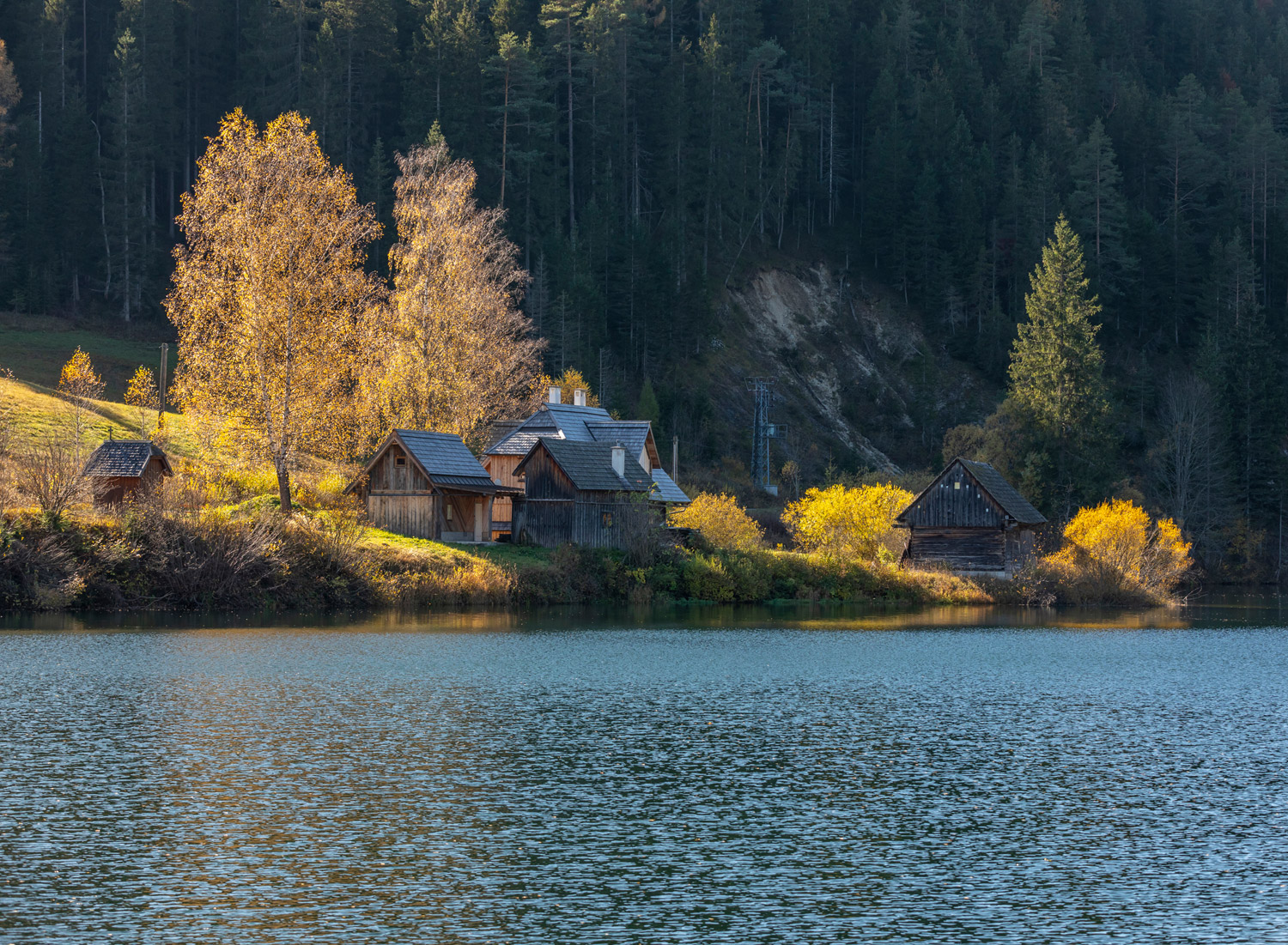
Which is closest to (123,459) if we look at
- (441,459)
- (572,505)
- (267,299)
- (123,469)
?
(123,469)

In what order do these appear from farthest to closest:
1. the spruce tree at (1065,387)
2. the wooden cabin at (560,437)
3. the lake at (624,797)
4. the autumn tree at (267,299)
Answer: the spruce tree at (1065,387)
the wooden cabin at (560,437)
the autumn tree at (267,299)
the lake at (624,797)

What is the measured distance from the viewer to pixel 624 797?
2172 cm

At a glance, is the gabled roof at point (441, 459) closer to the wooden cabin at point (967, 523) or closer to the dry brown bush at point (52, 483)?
the dry brown bush at point (52, 483)

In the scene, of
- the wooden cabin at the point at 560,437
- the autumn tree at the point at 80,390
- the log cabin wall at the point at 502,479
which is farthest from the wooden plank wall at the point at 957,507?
the autumn tree at the point at 80,390

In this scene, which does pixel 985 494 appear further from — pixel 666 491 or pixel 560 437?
pixel 560 437

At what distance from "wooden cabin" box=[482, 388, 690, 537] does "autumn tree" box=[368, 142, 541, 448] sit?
87.6 inches

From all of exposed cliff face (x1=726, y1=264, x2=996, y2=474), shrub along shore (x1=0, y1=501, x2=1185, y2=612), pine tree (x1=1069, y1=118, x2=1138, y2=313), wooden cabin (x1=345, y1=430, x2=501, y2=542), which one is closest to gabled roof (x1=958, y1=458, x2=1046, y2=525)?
shrub along shore (x1=0, y1=501, x2=1185, y2=612)

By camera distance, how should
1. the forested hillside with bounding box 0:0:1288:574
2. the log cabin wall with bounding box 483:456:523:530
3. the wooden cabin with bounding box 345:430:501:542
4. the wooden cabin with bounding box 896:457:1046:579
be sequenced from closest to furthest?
the wooden cabin with bounding box 345:430:501:542 < the log cabin wall with bounding box 483:456:523:530 < the wooden cabin with bounding box 896:457:1046:579 < the forested hillside with bounding box 0:0:1288:574

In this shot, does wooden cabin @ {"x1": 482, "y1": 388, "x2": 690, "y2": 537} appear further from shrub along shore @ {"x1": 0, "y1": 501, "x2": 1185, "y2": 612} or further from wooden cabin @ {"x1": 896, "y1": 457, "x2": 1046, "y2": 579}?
wooden cabin @ {"x1": 896, "y1": 457, "x2": 1046, "y2": 579}

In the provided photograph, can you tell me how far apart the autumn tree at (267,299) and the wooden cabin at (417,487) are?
11.1ft

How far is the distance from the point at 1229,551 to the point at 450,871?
293 ft

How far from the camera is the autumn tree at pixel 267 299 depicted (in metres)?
57.1

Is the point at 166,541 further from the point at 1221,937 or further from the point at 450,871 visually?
the point at 1221,937

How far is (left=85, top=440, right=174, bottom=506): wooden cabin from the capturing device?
55750mm
